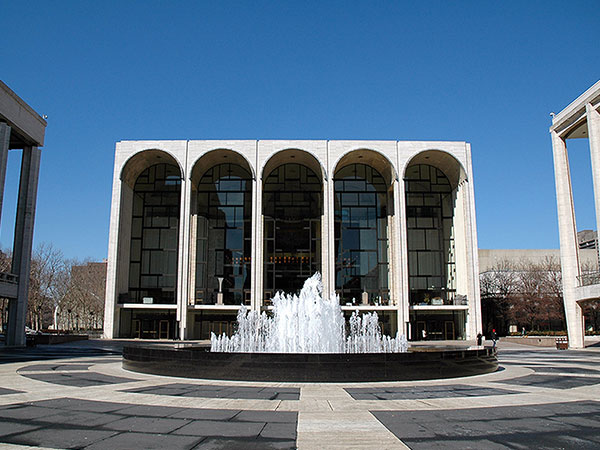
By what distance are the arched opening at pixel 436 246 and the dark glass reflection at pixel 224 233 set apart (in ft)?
51.6

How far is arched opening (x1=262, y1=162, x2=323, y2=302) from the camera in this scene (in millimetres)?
46250

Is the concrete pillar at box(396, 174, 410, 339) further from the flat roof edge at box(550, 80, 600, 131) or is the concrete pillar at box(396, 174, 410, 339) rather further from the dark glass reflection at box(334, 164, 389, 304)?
the flat roof edge at box(550, 80, 600, 131)

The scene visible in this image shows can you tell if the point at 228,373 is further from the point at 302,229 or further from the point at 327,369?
the point at 302,229

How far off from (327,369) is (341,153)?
32.3 metres

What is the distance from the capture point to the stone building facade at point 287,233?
42531 millimetres

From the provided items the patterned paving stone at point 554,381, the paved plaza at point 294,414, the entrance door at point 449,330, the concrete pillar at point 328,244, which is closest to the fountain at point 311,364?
the paved plaza at point 294,414

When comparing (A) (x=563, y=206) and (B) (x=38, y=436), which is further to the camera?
(A) (x=563, y=206)

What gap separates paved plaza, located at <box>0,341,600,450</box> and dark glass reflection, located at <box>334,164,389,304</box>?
3163cm

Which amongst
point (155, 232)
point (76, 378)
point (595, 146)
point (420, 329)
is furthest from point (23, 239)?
point (595, 146)

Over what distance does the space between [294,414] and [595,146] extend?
32.6m

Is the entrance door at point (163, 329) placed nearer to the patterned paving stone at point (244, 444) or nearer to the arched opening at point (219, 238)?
the arched opening at point (219, 238)

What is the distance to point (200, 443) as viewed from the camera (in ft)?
22.0

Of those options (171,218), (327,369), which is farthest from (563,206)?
(171,218)

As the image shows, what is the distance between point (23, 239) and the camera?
110 ft
